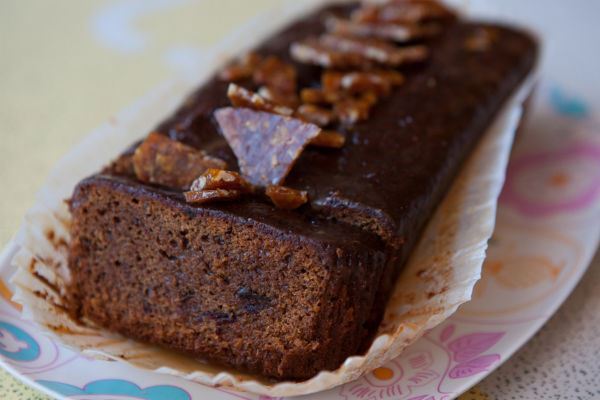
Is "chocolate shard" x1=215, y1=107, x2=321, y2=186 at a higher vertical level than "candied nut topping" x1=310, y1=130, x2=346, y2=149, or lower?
higher

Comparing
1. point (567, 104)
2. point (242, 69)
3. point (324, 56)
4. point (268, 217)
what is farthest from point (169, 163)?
point (567, 104)

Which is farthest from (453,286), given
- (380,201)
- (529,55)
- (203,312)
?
(529,55)

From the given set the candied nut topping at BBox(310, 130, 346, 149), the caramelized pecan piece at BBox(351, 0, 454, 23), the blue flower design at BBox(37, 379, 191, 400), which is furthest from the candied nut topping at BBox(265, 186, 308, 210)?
the caramelized pecan piece at BBox(351, 0, 454, 23)

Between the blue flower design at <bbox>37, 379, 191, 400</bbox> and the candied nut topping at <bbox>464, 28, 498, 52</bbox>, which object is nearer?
the blue flower design at <bbox>37, 379, 191, 400</bbox>

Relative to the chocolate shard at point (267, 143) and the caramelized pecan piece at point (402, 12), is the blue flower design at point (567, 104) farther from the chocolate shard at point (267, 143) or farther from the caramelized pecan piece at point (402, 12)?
the chocolate shard at point (267, 143)

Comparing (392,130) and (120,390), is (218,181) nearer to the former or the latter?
(120,390)

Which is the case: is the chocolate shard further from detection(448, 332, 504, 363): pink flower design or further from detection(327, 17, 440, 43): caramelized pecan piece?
detection(327, 17, 440, 43): caramelized pecan piece
